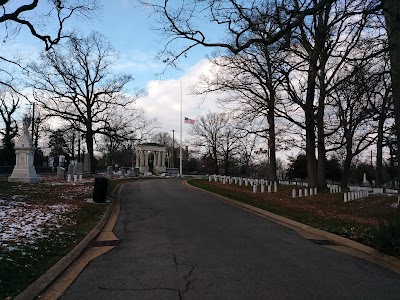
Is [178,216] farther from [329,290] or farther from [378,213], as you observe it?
[378,213]

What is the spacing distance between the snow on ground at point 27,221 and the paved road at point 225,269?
1.77m

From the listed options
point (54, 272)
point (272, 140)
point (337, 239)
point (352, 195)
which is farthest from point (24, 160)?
point (337, 239)

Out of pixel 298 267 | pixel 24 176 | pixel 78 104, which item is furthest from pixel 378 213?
pixel 78 104

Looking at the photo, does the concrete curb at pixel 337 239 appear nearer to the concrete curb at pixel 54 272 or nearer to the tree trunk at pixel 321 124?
the concrete curb at pixel 54 272

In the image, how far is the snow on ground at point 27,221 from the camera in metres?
8.13

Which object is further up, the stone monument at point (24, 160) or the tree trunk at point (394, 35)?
the tree trunk at point (394, 35)

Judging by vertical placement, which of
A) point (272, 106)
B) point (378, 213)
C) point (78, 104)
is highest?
point (78, 104)

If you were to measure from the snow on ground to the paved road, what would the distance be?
1769 mm

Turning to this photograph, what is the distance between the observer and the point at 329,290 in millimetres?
5418

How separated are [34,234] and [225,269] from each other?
15.2ft

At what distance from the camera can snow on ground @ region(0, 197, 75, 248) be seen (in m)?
8.13

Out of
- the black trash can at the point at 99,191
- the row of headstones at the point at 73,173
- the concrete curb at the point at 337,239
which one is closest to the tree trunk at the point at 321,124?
the concrete curb at the point at 337,239

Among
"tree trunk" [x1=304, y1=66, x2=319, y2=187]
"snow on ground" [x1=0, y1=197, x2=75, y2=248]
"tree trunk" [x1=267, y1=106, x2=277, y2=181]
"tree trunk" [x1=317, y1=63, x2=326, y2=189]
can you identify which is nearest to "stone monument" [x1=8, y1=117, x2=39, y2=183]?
"snow on ground" [x1=0, y1=197, x2=75, y2=248]

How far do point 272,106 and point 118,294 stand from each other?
2413 cm
